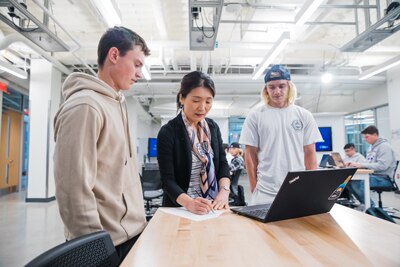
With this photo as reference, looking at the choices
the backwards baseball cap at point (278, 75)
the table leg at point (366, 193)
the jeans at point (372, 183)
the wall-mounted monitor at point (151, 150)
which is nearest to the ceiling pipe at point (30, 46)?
the wall-mounted monitor at point (151, 150)

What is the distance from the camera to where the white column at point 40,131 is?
212 inches

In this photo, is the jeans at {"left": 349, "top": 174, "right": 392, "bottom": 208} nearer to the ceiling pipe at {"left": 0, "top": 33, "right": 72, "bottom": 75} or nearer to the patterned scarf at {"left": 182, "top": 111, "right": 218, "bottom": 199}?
the patterned scarf at {"left": 182, "top": 111, "right": 218, "bottom": 199}

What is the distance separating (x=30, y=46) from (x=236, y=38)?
3.53 m

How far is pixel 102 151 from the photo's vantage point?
0.86 metres

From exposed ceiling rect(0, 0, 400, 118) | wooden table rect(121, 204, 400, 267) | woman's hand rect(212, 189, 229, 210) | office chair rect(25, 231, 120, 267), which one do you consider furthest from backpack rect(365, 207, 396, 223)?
exposed ceiling rect(0, 0, 400, 118)

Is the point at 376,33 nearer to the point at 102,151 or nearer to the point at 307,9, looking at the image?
the point at 307,9

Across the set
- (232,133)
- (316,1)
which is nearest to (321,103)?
(232,133)

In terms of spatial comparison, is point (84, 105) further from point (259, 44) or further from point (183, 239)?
point (259, 44)

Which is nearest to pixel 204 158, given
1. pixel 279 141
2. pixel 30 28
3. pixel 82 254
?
pixel 279 141

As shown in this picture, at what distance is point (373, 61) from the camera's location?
5832 mm

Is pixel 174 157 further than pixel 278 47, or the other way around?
pixel 278 47

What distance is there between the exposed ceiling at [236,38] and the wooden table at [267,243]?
7.89ft

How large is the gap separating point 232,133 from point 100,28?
289 inches

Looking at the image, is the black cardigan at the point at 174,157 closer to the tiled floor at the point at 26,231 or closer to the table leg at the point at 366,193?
the tiled floor at the point at 26,231
